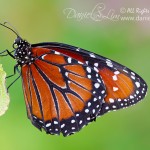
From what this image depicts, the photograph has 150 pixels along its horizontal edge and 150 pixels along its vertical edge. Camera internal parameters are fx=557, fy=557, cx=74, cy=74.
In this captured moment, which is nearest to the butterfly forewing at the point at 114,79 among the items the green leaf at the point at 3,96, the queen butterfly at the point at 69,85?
the queen butterfly at the point at 69,85

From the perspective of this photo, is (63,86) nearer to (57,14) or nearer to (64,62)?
(64,62)

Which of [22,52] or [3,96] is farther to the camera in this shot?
[22,52]

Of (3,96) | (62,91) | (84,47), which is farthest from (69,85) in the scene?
(84,47)

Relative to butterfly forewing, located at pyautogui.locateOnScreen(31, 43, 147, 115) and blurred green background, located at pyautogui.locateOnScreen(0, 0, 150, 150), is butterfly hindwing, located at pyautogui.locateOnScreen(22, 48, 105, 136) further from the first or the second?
blurred green background, located at pyautogui.locateOnScreen(0, 0, 150, 150)

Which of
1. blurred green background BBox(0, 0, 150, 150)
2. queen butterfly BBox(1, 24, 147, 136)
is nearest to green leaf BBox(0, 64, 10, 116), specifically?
queen butterfly BBox(1, 24, 147, 136)

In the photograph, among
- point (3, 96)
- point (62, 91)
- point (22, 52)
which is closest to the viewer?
point (3, 96)

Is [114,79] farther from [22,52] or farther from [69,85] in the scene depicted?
[22,52]
